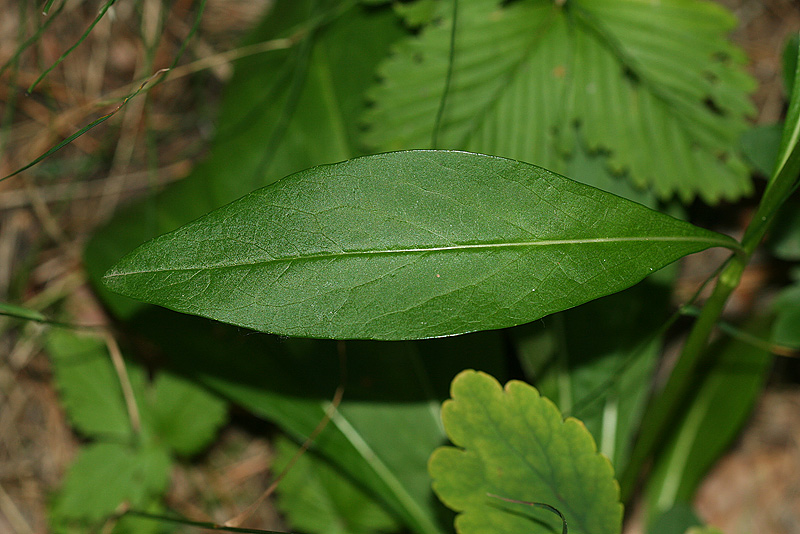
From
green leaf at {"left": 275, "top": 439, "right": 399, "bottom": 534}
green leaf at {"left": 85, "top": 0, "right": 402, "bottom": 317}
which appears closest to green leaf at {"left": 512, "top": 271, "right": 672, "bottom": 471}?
green leaf at {"left": 275, "top": 439, "right": 399, "bottom": 534}

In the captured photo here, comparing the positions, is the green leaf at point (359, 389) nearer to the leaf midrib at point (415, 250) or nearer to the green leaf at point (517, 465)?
the green leaf at point (517, 465)

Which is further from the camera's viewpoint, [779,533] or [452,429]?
[779,533]

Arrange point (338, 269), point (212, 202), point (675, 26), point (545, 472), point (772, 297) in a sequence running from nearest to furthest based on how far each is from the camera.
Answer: point (338, 269) < point (545, 472) < point (675, 26) < point (212, 202) < point (772, 297)

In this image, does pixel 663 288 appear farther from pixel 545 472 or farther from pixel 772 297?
pixel 545 472

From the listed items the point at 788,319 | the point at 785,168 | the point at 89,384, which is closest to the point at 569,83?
the point at 785,168

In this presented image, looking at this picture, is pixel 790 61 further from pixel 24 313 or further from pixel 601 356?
pixel 24 313

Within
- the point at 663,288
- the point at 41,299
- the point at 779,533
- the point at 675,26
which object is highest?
the point at 675,26

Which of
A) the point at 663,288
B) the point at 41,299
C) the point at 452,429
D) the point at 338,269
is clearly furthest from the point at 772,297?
the point at 41,299
